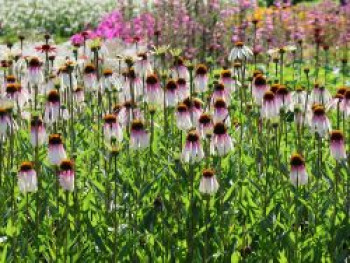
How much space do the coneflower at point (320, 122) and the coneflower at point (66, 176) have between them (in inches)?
48.6

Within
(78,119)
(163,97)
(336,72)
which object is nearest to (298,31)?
(336,72)

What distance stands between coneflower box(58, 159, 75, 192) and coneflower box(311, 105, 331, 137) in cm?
123

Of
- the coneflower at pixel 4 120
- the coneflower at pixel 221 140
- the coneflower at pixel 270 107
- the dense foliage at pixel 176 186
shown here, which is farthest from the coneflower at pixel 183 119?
the coneflower at pixel 4 120

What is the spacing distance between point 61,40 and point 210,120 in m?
10.8

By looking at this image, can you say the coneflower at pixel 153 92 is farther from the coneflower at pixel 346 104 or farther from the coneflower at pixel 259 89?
the coneflower at pixel 346 104

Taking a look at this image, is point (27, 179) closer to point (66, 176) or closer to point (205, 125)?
point (66, 176)

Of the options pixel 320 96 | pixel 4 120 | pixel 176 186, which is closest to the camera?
pixel 4 120

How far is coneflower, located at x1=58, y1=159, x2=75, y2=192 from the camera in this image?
376cm

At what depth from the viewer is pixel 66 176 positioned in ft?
12.4

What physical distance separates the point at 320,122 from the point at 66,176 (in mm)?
1284

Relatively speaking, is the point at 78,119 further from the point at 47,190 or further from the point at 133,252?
the point at 133,252

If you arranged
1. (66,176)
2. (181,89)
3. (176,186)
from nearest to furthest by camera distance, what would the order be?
(66,176)
(176,186)
(181,89)

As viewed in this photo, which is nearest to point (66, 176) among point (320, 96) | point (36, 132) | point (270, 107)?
Result: point (36, 132)

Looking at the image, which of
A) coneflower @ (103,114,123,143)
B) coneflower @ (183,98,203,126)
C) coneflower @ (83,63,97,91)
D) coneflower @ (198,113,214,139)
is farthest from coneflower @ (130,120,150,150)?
coneflower @ (83,63,97,91)
